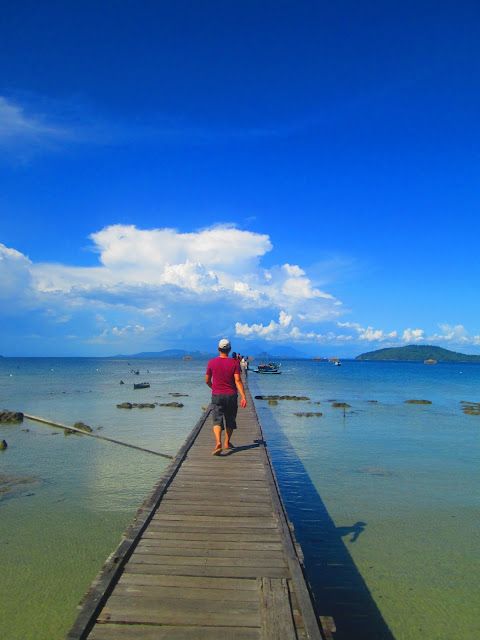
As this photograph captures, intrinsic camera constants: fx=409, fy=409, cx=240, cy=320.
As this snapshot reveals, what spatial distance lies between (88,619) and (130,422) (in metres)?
21.3

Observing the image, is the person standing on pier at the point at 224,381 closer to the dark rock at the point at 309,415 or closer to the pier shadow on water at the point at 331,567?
the pier shadow on water at the point at 331,567

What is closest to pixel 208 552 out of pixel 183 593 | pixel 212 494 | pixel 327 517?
pixel 183 593

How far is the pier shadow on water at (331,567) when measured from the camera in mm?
6297

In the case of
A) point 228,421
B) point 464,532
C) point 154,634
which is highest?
point 228,421

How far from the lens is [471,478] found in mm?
13633

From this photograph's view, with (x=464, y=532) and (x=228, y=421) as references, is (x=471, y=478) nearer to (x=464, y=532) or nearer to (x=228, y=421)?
(x=464, y=532)

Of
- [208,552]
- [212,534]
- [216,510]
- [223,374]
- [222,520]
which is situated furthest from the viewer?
[223,374]

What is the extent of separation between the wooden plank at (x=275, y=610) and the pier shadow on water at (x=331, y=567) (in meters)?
2.35

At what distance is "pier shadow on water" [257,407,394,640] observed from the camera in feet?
20.7

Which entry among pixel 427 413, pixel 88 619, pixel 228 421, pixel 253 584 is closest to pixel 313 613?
pixel 253 584

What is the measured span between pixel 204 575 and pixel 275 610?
103cm

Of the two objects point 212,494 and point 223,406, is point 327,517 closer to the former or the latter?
point 223,406

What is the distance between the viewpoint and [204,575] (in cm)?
471

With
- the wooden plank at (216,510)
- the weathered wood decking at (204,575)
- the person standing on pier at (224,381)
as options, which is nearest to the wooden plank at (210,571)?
the weathered wood decking at (204,575)
